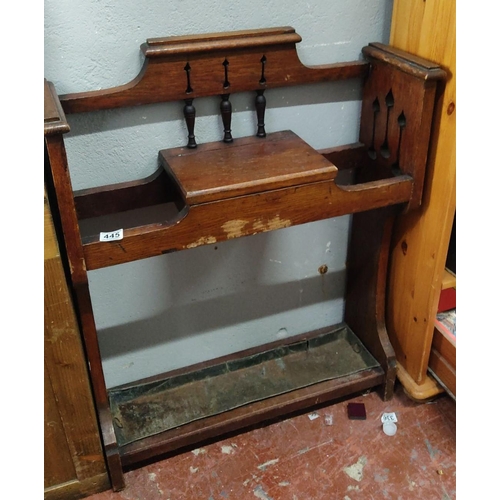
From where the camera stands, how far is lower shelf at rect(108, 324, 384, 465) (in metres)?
1.35

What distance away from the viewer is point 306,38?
1213 mm

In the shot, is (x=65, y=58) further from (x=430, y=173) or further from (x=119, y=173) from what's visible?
(x=430, y=173)

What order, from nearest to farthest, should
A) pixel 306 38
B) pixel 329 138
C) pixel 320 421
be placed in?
pixel 306 38
pixel 329 138
pixel 320 421

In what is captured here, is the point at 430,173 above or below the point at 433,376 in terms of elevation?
above

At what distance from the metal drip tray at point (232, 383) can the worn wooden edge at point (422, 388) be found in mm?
97

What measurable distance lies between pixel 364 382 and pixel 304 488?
1.06 ft

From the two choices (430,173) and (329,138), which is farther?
(329,138)

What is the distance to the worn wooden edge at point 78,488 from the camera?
49.6 inches

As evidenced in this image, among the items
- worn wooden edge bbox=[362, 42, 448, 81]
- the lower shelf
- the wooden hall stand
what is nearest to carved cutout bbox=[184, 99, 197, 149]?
the wooden hall stand

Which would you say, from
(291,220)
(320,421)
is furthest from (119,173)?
(320,421)

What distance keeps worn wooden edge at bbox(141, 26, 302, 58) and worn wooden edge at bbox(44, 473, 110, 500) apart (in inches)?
37.5

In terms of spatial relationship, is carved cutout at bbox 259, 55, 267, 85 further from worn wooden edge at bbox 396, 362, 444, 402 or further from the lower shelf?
worn wooden edge at bbox 396, 362, 444, 402

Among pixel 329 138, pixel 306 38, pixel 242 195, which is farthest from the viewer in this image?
pixel 329 138

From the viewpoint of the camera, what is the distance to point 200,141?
1.25m
